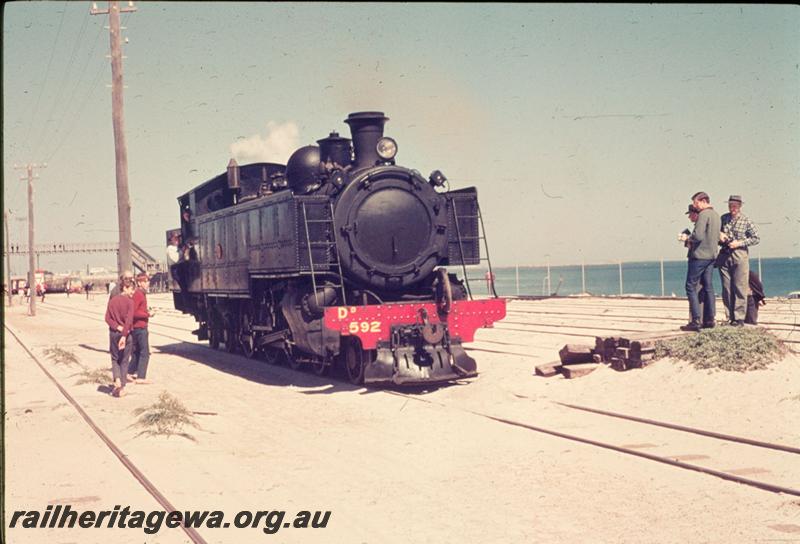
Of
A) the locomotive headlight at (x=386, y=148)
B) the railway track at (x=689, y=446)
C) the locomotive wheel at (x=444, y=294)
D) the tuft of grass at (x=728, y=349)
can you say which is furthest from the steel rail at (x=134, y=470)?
the tuft of grass at (x=728, y=349)

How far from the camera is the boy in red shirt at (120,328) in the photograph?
1270cm

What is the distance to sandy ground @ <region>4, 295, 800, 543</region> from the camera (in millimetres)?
5906

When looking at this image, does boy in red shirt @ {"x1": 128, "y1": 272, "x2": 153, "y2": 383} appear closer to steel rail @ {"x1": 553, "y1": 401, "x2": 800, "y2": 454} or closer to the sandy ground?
the sandy ground

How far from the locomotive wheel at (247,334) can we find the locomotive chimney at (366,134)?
14.3 ft

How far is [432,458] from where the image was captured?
804 centimetres

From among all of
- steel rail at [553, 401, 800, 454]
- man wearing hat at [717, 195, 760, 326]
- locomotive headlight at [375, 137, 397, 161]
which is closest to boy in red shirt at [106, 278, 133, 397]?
locomotive headlight at [375, 137, 397, 161]

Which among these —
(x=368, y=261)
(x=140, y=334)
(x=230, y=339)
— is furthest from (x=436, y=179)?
(x=230, y=339)

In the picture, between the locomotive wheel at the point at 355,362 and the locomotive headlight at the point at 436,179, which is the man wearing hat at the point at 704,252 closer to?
the locomotive headlight at the point at 436,179

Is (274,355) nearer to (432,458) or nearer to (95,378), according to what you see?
(95,378)

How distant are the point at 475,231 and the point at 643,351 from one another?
11.1ft

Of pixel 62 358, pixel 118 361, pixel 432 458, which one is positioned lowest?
Result: pixel 432 458

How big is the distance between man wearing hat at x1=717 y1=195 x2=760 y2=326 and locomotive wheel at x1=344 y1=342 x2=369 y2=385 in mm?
4949

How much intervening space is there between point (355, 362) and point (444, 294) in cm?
169

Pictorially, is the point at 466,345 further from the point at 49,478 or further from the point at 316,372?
the point at 49,478
